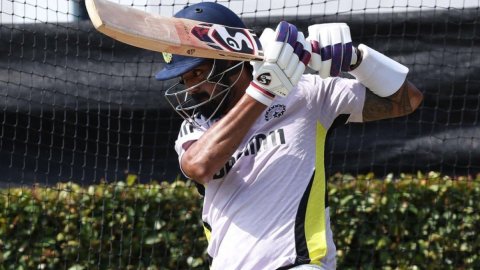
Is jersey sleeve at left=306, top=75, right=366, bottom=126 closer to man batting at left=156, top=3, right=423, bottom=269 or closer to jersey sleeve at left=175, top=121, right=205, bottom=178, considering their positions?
man batting at left=156, top=3, right=423, bottom=269

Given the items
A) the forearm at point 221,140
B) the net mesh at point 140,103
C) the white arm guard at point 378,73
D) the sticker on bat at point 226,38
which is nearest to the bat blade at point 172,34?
the sticker on bat at point 226,38

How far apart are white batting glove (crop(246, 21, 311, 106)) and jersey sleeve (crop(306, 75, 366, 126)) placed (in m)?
0.33

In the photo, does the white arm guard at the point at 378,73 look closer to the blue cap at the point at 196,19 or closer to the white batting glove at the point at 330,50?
the white batting glove at the point at 330,50

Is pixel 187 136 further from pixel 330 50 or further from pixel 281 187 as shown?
pixel 330 50

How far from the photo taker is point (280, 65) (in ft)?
10.6

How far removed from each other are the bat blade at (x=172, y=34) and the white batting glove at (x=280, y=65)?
71 millimetres

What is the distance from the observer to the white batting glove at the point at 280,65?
127 inches

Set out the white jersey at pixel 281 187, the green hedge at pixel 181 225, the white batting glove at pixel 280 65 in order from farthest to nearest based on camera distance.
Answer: the green hedge at pixel 181 225 < the white jersey at pixel 281 187 < the white batting glove at pixel 280 65

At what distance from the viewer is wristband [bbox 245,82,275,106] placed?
10.8 feet

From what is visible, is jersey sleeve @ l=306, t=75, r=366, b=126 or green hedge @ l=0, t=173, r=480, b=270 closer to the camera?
jersey sleeve @ l=306, t=75, r=366, b=126

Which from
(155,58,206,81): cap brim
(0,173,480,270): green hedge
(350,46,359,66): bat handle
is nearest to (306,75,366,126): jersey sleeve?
(350,46,359,66): bat handle

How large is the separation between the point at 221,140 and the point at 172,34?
0.39m

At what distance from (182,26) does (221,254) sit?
82cm

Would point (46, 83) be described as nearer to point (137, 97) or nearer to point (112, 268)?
point (137, 97)
